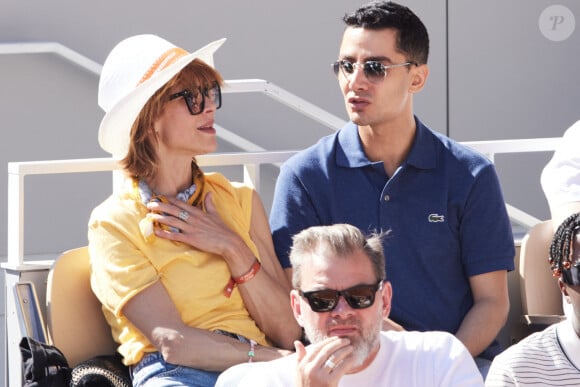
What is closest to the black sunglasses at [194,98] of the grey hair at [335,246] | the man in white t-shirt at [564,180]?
the grey hair at [335,246]

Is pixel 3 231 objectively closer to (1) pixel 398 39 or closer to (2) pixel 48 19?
(2) pixel 48 19

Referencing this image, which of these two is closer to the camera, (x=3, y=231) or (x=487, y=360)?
(x=487, y=360)

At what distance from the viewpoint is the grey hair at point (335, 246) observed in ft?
10.4

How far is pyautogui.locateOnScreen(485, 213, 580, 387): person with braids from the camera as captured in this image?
319 cm

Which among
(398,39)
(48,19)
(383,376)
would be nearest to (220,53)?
(48,19)

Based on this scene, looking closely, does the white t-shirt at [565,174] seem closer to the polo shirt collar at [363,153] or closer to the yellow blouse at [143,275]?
the polo shirt collar at [363,153]

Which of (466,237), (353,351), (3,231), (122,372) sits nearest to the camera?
(353,351)

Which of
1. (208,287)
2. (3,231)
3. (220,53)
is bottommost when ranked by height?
(3,231)

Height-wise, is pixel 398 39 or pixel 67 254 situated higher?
pixel 398 39

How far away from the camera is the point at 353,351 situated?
2.99 meters

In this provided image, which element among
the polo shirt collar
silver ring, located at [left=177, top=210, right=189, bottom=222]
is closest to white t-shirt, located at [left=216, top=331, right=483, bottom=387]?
silver ring, located at [left=177, top=210, right=189, bottom=222]

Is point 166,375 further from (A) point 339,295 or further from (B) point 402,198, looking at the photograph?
(B) point 402,198

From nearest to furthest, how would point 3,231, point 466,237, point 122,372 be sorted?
point 122,372 → point 466,237 → point 3,231

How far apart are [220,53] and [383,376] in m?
4.04
